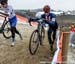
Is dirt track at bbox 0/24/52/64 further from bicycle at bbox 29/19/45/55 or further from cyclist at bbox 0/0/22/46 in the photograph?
cyclist at bbox 0/0/22/46

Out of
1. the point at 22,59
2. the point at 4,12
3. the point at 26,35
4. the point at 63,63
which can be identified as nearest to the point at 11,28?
the point at 4,12

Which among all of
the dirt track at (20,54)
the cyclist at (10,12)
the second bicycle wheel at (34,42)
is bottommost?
the dirt track at (20,54)

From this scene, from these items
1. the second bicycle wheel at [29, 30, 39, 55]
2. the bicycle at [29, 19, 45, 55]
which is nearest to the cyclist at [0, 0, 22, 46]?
the bicycle at [29, 19, 45, 55]

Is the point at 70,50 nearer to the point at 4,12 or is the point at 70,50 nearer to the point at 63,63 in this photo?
the point at 63,63

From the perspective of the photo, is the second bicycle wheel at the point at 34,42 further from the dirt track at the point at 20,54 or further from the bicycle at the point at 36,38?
the dirt track at the point at 20,54

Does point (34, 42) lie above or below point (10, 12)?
below


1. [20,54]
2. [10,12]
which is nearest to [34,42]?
[20,54]

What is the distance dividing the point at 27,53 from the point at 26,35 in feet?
14.5

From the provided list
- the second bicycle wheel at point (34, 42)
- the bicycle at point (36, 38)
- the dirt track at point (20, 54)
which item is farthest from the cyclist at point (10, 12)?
the second bicycle wheel at point (34, 42)

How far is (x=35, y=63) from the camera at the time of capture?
540 inches

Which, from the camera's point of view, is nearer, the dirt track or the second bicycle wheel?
the second bicycle wheel

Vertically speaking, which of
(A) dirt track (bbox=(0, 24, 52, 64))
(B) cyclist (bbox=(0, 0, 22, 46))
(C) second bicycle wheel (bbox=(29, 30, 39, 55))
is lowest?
(A) dirt track (bbox=(0, 24, 52, 64))

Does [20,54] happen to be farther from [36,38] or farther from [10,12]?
[10,12]

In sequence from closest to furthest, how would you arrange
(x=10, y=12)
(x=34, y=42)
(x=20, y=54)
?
(x=34, y=42)
(x=20, y=54)
(x=10, y=12)
